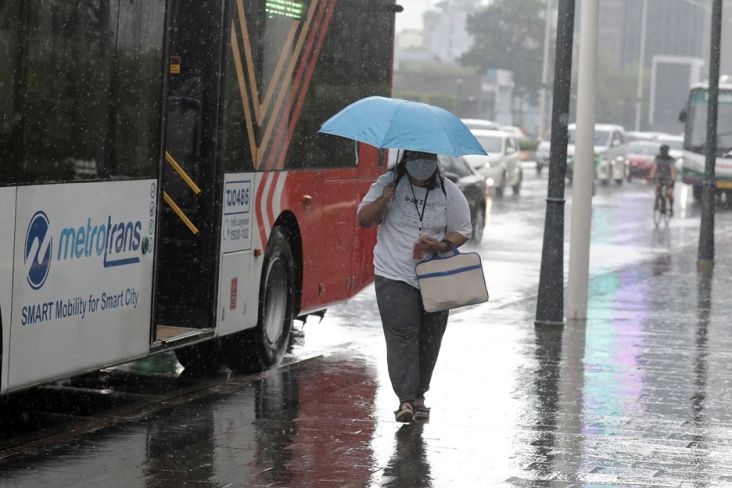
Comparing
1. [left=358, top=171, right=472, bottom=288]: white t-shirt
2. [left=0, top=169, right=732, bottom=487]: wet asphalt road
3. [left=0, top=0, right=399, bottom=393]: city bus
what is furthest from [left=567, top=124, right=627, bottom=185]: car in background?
[left=358, top=171, right=472, bottom=288]: white t-shirt

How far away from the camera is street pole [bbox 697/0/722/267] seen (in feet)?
74.6

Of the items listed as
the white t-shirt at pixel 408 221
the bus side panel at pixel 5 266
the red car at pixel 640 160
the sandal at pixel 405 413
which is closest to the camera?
the bus side panel at pixel 5 266

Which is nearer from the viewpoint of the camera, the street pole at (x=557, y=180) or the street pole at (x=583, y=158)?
the street pole at (x=557, y=180)

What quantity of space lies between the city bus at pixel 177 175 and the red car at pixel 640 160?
4869 cm

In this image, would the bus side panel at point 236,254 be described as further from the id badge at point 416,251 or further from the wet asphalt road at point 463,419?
the id badge at point 416,251

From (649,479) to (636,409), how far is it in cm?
231

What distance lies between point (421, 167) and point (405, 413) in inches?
57.3

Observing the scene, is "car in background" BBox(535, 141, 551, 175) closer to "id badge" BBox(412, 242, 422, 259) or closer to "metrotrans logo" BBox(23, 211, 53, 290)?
"id badge" BBox(412, 242, 422, 259)

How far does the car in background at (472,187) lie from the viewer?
28.0m

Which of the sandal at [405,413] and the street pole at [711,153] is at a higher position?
the street pole at [711,153]

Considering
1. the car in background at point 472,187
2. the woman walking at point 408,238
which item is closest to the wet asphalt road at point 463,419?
the woman walking at point 408,238

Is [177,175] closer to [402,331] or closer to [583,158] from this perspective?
[402,331]

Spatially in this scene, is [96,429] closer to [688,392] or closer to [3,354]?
[3,354]

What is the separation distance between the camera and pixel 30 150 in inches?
311
